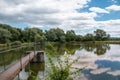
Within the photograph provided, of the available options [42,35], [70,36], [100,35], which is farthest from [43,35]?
[100,35]

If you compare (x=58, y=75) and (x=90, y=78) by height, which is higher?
(x=58, y=75)

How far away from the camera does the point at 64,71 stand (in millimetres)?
6324

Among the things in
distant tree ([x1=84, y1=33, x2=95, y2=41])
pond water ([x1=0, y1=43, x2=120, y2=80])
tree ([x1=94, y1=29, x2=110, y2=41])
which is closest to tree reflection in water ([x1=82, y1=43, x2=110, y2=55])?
pond water ([x1=0, y1=43, x2=120, y2=80])

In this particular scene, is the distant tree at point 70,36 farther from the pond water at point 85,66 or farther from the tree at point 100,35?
the pond water at point 85,66

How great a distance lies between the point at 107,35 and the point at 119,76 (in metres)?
93.2

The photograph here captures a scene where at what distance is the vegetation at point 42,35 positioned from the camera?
6397 centimetres

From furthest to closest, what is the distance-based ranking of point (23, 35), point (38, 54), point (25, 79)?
point (23, 35)
point (38, 54)
point (25, 79)

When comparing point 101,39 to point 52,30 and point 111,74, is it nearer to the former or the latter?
point 52,30

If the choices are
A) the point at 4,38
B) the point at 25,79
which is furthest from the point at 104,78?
the point at 4,38

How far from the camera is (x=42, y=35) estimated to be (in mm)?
81812

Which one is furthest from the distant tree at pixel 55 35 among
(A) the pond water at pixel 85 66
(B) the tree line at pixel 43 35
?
(A) the pond water at pixel 85 66

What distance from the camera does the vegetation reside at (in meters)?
64.0

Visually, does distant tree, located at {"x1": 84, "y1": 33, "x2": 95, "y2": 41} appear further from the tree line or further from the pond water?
the pond water

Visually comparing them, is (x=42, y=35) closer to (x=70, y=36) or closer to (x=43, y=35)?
(x=43, y=35)
